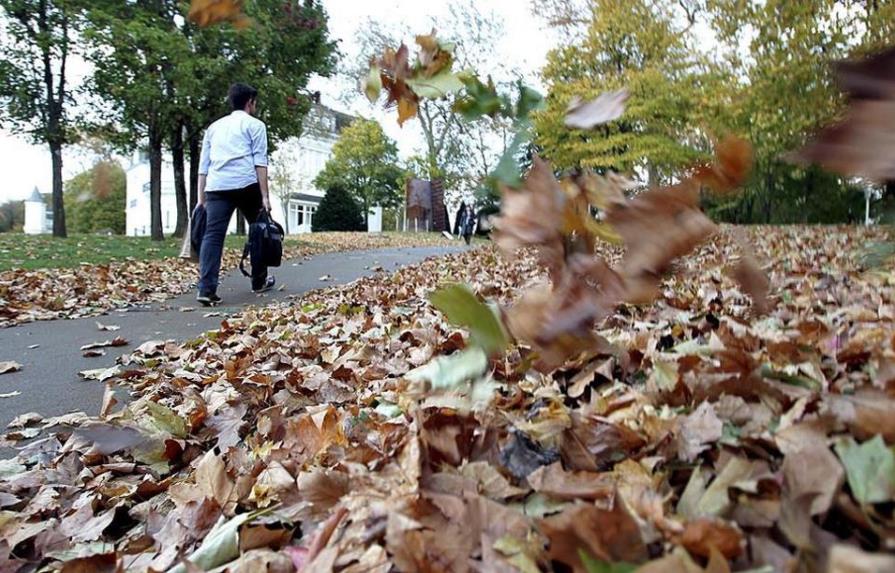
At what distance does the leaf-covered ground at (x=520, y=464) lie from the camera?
803mm

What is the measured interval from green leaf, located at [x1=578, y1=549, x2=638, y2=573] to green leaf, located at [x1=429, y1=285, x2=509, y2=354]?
296 mm

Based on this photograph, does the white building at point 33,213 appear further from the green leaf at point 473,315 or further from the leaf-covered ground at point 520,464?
the green leaf at point 473,315

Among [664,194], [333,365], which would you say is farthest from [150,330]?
[664,194]

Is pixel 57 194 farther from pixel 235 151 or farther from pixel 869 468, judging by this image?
pixel 869 468

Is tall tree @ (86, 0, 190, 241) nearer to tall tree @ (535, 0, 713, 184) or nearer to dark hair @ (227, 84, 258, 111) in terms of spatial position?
tall tree @ (535, 0, 713, 184)

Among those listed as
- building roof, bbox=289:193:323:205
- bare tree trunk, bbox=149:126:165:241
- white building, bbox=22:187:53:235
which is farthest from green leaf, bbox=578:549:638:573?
building roof, bbox=289:193:323:205

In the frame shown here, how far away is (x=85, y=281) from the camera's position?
291 inches

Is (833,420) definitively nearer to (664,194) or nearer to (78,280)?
(664,194)

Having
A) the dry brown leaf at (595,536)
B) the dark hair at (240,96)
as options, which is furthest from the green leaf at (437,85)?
the dark hair at (240,96)

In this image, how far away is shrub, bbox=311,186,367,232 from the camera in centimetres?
3791

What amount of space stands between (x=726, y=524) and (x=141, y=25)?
53.3 feet

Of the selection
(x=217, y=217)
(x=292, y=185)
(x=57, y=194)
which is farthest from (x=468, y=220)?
(x=292, y=185)

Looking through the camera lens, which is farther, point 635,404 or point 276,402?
point 276,402

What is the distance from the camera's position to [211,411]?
2.27 meters
